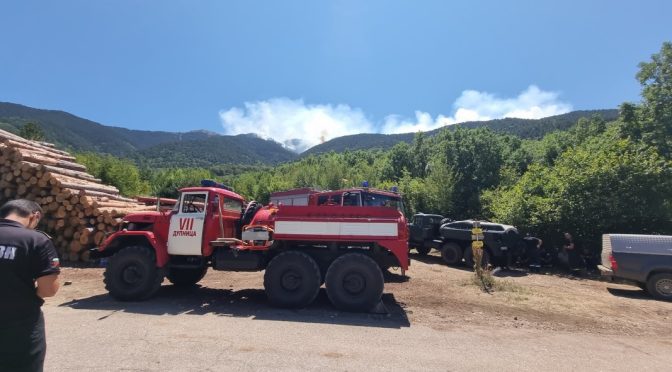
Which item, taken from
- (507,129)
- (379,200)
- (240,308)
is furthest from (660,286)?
(507,129)

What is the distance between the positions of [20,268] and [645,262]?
13540mm

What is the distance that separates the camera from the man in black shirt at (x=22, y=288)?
2.67m

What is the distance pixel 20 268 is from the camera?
2.71 metres

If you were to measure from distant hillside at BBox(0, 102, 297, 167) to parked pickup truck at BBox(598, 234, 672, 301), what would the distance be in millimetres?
102370

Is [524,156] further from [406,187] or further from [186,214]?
[186,214]

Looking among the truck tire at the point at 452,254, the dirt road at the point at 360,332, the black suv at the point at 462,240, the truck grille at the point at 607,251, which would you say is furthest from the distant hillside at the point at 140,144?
the truck grille at the point at 607,251

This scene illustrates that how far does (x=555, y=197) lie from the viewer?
57.0 feet

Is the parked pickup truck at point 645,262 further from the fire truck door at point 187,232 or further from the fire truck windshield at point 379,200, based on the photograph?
the fire truck door at point 187,232

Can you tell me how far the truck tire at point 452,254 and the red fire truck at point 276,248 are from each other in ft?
27.3

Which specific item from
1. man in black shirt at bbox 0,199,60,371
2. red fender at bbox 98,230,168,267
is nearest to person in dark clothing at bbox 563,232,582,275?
red fender at bbox 98,230,168,267

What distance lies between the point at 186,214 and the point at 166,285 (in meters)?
2.75

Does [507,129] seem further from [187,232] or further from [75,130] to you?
[75,130]

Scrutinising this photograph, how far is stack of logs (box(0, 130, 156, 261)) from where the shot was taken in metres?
13.2

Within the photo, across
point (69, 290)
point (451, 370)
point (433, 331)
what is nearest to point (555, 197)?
point (433, 331)
